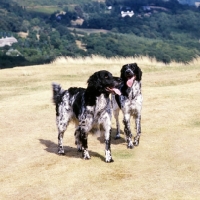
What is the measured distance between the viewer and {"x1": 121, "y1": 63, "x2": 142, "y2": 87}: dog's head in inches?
576

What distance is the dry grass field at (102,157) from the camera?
11.4 metres

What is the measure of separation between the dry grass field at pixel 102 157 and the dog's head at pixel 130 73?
2.07 meters

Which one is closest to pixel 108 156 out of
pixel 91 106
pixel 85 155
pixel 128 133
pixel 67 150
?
pixel 85 155

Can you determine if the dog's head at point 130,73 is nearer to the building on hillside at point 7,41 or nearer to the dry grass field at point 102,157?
the dry grass field at point 102,157

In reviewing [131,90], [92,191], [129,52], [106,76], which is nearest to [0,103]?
[131,90]

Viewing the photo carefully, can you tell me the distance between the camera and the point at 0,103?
23594 mm

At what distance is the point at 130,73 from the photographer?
14.6 metres

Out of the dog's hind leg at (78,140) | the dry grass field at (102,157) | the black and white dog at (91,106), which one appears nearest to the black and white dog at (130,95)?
the dry grass field at (102,157)

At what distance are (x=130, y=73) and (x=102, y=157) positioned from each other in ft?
8.78

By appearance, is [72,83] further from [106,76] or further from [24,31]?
[24,31]

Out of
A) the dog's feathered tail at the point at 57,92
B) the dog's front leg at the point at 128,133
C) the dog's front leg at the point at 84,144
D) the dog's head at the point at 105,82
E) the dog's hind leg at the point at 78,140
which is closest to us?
the dog's head at the point at 105,82

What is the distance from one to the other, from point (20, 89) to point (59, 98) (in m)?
14.3

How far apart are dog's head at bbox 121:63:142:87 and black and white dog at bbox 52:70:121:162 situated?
1.60 meters

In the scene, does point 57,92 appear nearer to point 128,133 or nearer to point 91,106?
point 91,106
